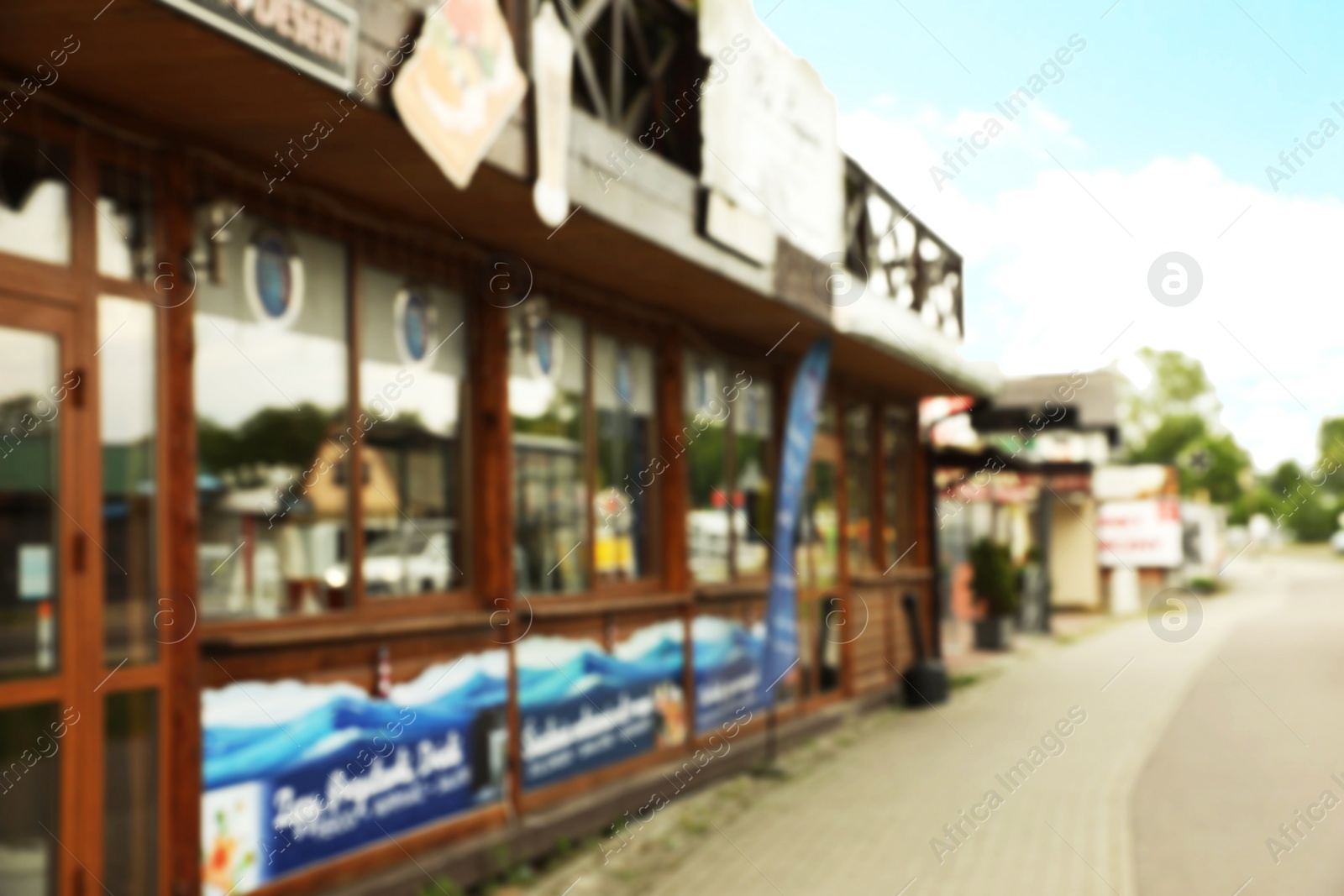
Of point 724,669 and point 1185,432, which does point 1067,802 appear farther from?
point 1185,432

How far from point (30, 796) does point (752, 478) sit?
7166 millimetres

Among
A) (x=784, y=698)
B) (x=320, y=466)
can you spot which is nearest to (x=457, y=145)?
(x=320, y=466)

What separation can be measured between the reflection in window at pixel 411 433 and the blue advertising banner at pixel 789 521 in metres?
2.59

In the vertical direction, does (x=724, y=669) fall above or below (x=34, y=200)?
below

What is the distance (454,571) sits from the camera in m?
7.00

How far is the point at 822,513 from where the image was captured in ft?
40.6

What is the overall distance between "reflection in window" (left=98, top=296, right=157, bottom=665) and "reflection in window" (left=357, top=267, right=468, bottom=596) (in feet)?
4.47

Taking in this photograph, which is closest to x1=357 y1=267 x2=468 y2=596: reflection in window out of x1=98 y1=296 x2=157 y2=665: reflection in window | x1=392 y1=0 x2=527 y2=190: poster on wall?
x1=392 y1=0 x2=527 y2=190: poster on wall

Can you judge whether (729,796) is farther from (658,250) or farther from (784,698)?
(658,250)

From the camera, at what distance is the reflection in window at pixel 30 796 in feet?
14.1

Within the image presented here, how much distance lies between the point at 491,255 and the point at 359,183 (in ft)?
4.43

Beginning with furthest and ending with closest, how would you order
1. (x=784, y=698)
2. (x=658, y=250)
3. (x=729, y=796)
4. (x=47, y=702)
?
(x=784, y=698) → (x=729, y=796) → (x=658, y=250) → (x=47, y=702)

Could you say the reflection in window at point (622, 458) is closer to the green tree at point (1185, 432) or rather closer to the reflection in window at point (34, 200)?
the reflection in window at point (34, 200)

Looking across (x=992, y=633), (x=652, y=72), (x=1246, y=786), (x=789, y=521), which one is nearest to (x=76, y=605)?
(x=652, y=72)
